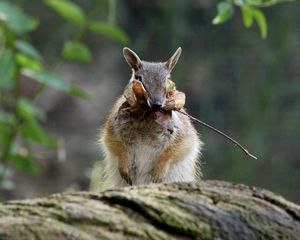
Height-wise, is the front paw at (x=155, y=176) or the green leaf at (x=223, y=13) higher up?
the green leaf at (x=223, y=13)

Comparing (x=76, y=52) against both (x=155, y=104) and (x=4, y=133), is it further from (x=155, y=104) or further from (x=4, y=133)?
(x=155, y=104)

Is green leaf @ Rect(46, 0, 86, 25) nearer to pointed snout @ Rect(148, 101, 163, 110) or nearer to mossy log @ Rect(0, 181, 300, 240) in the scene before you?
pointed snout @ Rect(148, 101, 163, 110)

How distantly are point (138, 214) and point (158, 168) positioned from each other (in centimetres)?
118

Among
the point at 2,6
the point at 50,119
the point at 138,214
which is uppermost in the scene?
the point at 50,119

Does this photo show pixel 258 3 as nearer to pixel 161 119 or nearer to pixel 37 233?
pixel 161 119

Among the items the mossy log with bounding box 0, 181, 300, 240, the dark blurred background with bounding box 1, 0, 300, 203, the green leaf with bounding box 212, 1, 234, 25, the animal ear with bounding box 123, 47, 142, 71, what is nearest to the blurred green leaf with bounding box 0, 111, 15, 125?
the animal ear with bounding box 123, 47, 142, 71

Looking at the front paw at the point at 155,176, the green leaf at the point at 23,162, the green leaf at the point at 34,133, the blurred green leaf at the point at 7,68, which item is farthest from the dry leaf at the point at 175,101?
the green leaf at the point at 23,162

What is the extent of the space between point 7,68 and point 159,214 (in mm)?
2061

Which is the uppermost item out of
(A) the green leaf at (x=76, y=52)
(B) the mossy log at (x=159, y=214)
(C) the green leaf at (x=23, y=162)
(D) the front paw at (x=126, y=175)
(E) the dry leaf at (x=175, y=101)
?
(A) the green leaf at (x=76, y=52)

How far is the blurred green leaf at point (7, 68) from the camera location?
3668 mm

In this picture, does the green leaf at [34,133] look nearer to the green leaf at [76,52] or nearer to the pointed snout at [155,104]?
the green leaf at [76,52]

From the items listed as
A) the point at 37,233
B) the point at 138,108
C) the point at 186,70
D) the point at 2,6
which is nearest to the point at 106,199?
the point at 37,233

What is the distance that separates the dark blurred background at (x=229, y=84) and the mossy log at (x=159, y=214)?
475cm

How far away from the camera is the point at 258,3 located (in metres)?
3.04
